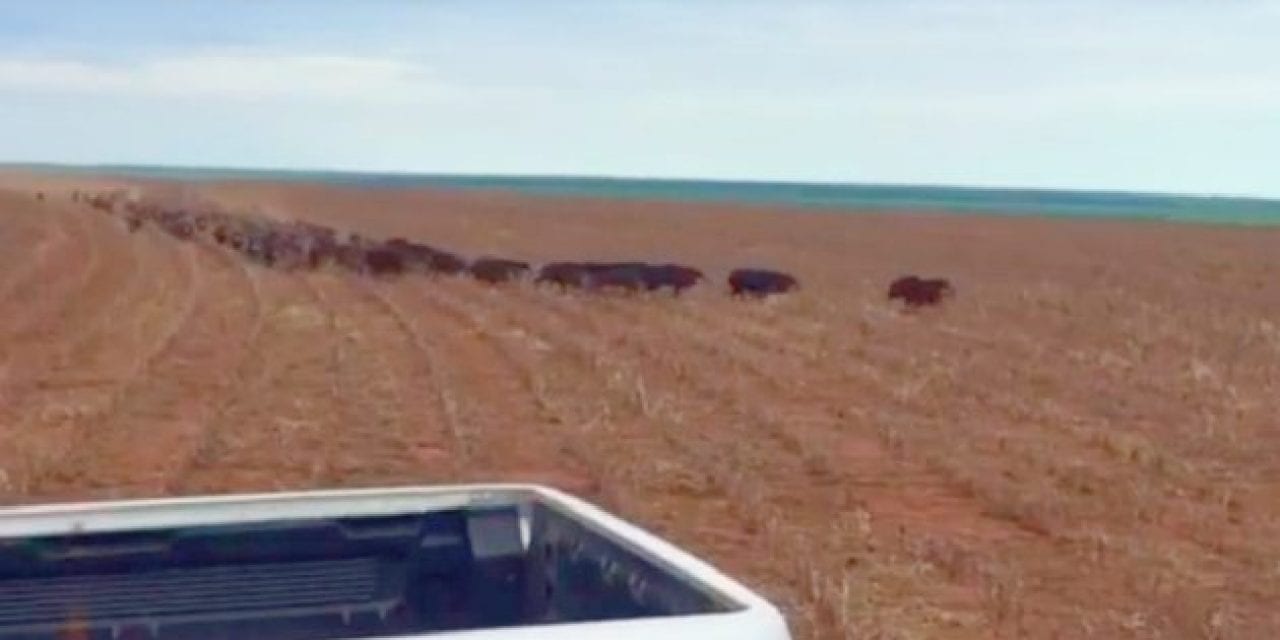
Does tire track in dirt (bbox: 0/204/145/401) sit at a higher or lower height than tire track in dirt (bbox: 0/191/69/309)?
higher

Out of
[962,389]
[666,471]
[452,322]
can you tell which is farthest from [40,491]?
[452,322]

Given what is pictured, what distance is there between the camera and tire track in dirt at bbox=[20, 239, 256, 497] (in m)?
10.7

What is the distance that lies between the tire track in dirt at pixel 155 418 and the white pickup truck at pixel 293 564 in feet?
19.9

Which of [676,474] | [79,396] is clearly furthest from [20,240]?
[676,474]

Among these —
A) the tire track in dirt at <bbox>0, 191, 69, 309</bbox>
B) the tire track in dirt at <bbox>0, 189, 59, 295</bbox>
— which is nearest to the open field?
the tire track in dirt at <bbox>0, 191, 69, 309</bbox>

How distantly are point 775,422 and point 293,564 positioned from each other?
9.00 metres

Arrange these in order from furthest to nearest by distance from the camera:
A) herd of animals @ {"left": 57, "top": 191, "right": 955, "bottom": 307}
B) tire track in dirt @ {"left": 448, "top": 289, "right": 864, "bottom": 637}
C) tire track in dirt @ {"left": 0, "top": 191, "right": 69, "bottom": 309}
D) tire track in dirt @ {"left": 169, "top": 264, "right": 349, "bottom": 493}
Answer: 1. tire track in dirt @ {"left": 0, "top": 191, "right": 69, "bottom": 309}
2. herd of animals @ {"left": 57, "top": 191, "right": 955, "bottom": 307}
3. tire track in dirt @ {"left": 169, "top": 264, "right": 349, "bottom": 493}
4. tire track in dirt @ {"left": 448, "top": 289, "right": 864, "bottom": 637}

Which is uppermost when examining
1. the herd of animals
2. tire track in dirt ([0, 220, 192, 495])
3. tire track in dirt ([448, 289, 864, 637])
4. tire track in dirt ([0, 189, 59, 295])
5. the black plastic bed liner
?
the black plastic bed liner

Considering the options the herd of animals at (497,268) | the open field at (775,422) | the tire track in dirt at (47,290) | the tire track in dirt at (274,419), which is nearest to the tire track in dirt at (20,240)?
the tire track in dirt at (47,290)

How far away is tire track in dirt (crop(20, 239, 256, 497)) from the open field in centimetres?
4

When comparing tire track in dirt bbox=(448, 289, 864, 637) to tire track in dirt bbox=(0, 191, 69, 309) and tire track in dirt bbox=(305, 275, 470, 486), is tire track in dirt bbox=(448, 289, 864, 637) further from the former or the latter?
tire track in dirt bbox=(0, 191, 69, 309)

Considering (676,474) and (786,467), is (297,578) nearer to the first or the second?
(676,474)

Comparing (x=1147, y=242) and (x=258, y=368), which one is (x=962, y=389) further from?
(x=1147, y=242)

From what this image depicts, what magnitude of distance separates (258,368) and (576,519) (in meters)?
12.3
